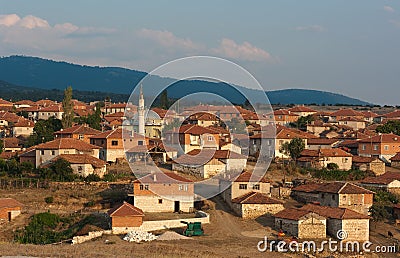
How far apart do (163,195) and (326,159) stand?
1671 centimetres

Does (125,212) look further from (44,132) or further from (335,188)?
(44,132)

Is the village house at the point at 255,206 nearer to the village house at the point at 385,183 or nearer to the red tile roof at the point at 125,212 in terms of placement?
the red tile roof at the point at 125,212

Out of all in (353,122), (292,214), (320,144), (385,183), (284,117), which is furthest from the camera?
(353,122)

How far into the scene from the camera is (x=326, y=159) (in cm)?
Result: 4753

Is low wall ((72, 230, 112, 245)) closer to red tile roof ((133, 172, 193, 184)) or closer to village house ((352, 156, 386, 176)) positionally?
red tile roof ((133, 172, 193, 184))

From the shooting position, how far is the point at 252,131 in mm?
57188

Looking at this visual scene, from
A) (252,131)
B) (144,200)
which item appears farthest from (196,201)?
(252,131)

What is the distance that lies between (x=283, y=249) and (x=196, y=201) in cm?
936

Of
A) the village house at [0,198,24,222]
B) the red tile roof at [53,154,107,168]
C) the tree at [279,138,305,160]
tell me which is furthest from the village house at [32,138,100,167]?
the tree at [279,138,305,160]

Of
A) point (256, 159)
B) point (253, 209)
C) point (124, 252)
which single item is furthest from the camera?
point (256, 159)

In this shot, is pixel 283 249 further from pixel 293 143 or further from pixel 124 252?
pixel 293 143

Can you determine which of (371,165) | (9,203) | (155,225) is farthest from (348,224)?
(371,165)

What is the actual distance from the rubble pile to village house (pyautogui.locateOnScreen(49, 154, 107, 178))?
13.4 m

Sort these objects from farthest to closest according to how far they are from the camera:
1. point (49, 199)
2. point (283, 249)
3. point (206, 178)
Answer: point (206, 178) → point (49, 199) → point (283, 249)
